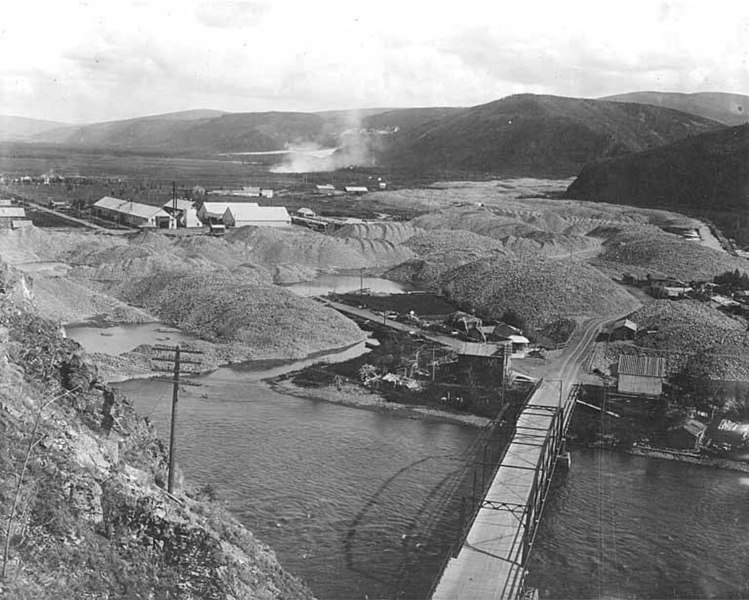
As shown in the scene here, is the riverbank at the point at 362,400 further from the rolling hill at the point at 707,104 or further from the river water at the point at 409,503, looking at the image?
the rolling hill at the point at 707,104

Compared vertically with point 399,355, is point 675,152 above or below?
above

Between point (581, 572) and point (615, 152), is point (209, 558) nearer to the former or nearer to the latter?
point (581, 572)

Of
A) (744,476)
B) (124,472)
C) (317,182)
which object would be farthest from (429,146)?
(124,472)


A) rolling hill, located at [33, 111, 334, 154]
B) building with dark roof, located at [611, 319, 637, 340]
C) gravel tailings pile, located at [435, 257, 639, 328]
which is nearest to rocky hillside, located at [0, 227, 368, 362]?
gravel tailings pile, located at [435, 257, 639, 328]

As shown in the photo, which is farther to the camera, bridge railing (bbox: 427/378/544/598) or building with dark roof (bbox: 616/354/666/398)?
building with dark roof (bbox: 616/354/666/398)

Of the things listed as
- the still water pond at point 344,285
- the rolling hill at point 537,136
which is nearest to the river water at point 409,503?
the still water pond at point 344,285

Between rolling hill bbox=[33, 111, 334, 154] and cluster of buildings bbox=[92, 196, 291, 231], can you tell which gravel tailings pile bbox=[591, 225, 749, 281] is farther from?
rolling hill bbox=[33, 111, 334, 154]
